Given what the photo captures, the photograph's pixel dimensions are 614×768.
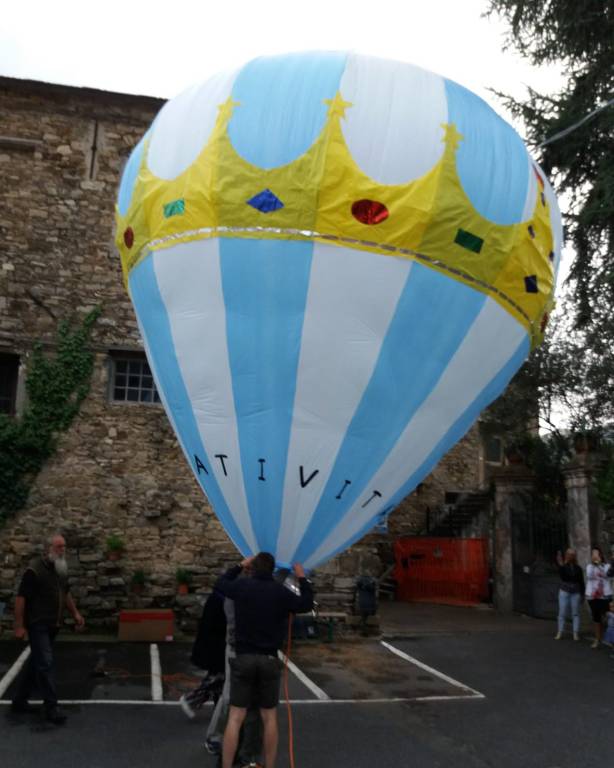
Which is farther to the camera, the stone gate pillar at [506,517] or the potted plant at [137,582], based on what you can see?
the stone gate pillar at [506,517]

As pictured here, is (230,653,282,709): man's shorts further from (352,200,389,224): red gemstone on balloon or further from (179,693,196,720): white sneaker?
(352,200,389,224): red gemstone on balloon

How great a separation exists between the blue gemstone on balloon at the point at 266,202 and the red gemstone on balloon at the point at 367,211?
479 millimetres

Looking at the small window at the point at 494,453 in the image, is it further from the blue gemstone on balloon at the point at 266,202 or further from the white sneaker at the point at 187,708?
the blue gemstone on balloon at the point at 266,202

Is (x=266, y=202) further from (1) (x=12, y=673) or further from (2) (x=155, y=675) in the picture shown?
(1) (x=12, y=673)

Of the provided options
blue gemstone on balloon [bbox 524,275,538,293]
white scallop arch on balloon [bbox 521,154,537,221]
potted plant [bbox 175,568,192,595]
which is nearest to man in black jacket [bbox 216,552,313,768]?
blue gemstone on balloon [bbox 524,275,538,293]

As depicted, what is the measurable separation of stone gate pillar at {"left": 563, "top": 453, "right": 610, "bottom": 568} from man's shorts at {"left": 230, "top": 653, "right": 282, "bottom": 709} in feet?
30.1

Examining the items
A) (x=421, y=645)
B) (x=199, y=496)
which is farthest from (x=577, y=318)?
(x=199, y=496)

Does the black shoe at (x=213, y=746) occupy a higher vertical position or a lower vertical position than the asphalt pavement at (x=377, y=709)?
higher

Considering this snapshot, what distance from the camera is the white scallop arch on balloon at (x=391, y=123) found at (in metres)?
4.52

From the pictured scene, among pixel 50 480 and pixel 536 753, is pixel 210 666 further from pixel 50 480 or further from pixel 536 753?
pixel 50 480

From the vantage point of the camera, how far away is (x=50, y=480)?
10812 mm

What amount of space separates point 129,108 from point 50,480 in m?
6.48

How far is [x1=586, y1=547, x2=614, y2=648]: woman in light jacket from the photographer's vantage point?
32.7 ft

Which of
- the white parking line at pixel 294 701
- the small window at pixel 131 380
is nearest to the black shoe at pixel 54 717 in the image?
the white parking line at pixel 294 701
